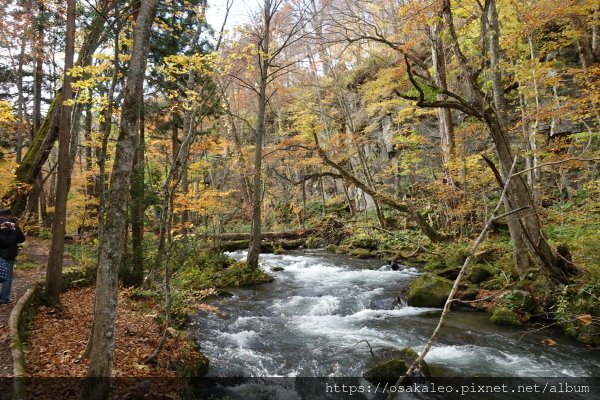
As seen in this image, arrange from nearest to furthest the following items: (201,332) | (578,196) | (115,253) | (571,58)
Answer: (115,253), (201,332), (578,196), (571,58)

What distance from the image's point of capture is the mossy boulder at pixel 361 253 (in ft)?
57.4

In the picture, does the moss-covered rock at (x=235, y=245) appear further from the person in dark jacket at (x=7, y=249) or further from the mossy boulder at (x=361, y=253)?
the person in dark jacket at (x=7, y=249)

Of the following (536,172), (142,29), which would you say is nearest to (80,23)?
(142,29)

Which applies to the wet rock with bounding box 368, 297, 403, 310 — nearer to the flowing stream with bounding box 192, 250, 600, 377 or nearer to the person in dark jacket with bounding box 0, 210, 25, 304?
the flowing stream with bounding box 192, 250, 600, 377

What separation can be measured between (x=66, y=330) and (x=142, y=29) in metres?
5.58

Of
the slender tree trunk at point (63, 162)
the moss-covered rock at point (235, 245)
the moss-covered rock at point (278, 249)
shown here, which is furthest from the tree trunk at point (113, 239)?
the moss-covered rock at point (235, 245)

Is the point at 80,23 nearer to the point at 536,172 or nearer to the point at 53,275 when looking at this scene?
the point at 53,275

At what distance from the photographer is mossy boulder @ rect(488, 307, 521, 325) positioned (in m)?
8.27

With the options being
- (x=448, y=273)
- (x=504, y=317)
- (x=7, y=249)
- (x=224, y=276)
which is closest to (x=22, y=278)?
(x=7, y=249)

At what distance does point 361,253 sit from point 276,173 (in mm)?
6276

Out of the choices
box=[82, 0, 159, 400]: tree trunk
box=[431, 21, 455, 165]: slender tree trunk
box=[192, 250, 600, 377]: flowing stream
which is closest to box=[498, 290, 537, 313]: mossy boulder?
box=[192, 250, 600, 377]: flowing stream

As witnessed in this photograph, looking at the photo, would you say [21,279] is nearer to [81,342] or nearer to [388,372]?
[81,342]

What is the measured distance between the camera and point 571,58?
1738 centimetres

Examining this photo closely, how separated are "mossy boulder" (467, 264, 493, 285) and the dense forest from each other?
0.05 meters
